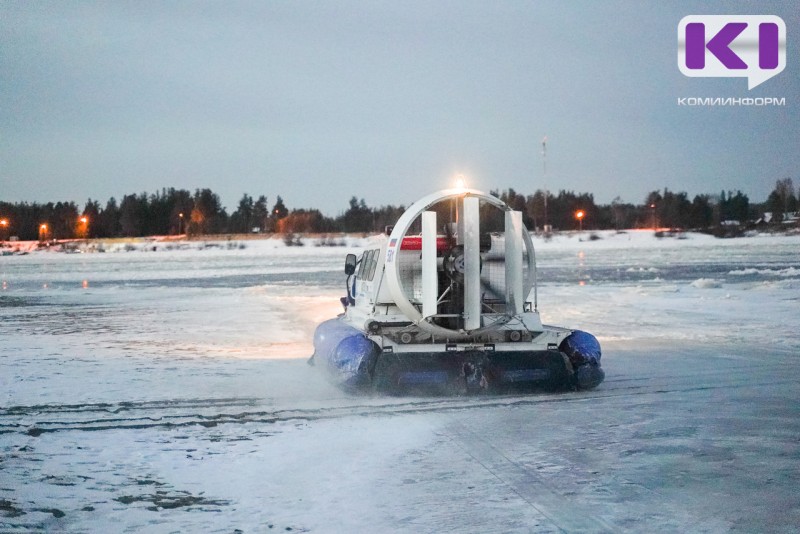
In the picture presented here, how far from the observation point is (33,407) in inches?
400

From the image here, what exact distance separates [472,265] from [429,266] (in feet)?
1.72

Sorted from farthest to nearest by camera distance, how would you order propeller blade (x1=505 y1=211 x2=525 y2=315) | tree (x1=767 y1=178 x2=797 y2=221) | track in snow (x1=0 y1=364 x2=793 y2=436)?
tree (x1=767 y1=178 x2=797 y2=221), propeller blade (x1=505 y1=211 x2=525 y2=315), track in snow (x1=0 y1=364 x2=793 y2=436)

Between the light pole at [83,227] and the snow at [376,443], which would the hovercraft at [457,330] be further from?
the light pole at [83,227]

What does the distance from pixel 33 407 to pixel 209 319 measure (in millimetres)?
10479

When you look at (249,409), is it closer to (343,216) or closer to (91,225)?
(343,216)

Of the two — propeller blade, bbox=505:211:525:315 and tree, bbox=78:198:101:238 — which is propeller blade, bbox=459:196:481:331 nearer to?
propeller blade, bbox=505:211:525:315

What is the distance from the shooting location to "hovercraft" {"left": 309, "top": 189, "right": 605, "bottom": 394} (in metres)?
10.5

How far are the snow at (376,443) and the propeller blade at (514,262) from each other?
4.08ft

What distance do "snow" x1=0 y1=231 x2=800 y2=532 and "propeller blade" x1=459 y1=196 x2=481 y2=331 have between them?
3.41 ft

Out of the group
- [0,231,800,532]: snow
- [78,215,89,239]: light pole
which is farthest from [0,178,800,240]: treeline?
[0,231,800,532]: snow

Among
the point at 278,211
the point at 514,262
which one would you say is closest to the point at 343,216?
the point at 278,211

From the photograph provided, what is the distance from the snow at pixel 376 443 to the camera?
6.12m

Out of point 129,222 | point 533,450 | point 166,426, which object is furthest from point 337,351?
point 129,222

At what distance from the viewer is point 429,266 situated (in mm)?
10320
